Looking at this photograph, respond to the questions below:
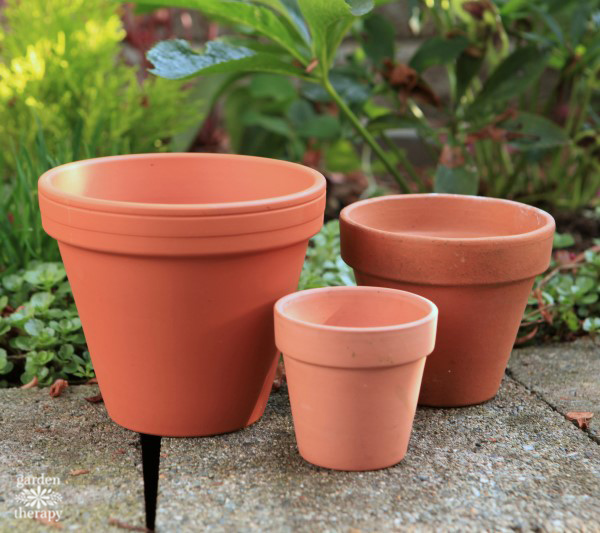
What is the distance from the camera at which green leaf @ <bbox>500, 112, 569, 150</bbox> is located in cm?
238

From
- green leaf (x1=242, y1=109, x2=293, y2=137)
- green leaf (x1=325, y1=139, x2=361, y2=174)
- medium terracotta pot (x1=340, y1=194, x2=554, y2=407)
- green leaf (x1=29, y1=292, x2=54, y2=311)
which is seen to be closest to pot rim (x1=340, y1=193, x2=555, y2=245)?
medium terracotta pot (x1=340, y1=194, x2=554, y2=407)

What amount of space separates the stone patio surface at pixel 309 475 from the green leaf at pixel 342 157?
5.93ft

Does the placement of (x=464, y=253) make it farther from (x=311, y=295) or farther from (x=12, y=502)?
(x=12, y=502)

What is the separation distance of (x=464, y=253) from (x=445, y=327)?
0.15 metres

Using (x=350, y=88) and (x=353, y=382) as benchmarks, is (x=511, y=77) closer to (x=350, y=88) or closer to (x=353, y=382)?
A: (x=350, y=88)

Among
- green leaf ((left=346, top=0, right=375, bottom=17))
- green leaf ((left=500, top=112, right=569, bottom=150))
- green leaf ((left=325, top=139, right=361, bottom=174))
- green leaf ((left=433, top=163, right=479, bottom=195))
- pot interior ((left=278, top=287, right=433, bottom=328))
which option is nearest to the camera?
pot interior ((left=278, top=287, right=433, bottom=328))

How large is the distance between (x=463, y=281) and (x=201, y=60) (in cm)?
73

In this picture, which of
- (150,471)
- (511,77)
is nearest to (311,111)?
(511,77)

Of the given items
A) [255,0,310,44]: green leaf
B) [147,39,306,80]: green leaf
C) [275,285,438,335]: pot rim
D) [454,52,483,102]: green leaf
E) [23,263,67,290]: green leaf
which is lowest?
[23,263,67,290]: green leaf

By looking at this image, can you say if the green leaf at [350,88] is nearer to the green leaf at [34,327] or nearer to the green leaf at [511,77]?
the green leaf at [511,77]

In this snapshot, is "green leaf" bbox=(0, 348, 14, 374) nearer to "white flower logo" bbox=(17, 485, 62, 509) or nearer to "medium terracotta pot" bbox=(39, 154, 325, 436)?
"medium terracotta pot" bbox=(39, 154, 325, 436)

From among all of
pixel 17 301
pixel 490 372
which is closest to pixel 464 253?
pixel 490 372

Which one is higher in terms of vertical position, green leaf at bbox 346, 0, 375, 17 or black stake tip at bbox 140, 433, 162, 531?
green leaf at bbox 346, 0, 375, 17

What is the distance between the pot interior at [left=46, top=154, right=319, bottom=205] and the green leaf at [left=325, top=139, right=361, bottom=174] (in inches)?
66.0
